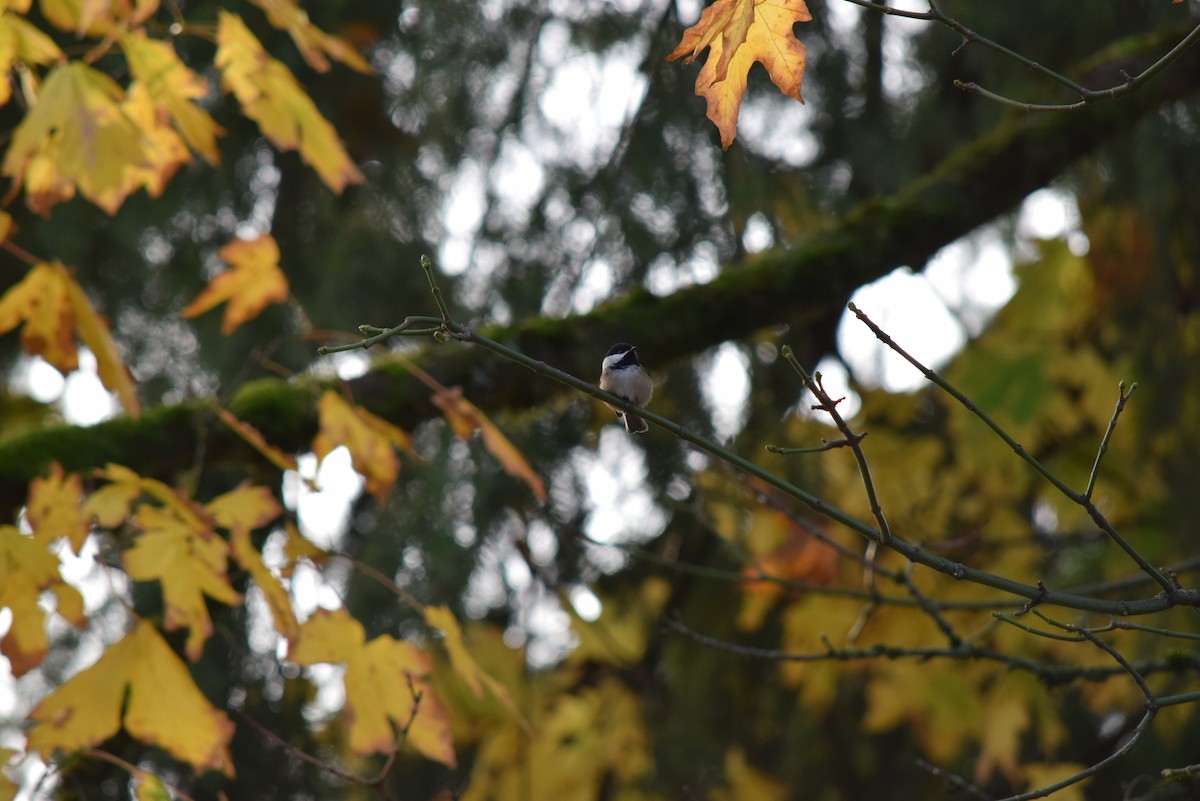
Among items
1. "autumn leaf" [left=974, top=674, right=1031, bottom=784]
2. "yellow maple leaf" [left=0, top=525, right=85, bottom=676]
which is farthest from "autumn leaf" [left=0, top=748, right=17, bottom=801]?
"autumn leaf" [left=974, top=674, right=1031, bottom=784]

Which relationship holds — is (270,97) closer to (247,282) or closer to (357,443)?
(247,282)

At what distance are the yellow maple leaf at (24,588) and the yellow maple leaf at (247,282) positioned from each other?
0.72 metres

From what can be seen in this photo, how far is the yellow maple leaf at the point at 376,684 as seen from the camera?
2.30 metres

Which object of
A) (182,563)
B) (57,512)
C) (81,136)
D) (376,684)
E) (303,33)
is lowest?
(57,512)

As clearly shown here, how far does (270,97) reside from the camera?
2.61m

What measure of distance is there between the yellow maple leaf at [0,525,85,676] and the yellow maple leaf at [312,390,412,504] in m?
0.60

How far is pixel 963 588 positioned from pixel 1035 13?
1.97 meters

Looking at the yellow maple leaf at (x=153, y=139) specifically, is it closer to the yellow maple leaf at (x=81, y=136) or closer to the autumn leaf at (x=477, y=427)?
the yellow maple leaf at (x=81, y=136)

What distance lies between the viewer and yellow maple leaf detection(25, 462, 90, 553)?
2.26 meters

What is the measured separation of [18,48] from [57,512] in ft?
3.10

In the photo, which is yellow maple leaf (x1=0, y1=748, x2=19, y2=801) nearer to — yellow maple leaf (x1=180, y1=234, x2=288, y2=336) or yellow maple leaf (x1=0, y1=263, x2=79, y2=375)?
yellow maple leaf (x1=0, y1=263, x2=79, y2=375)

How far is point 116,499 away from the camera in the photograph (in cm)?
230

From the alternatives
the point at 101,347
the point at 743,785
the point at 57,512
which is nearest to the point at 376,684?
the point at 57,512

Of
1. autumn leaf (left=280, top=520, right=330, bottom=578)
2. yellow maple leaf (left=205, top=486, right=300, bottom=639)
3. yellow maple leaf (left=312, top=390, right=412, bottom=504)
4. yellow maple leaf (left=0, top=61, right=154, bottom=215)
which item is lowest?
yellow maple leaf (left=205, top=486, right=300, bottom=639)
